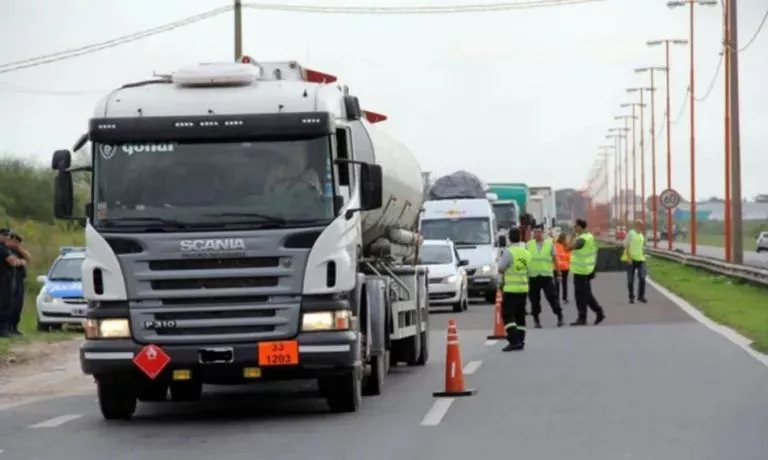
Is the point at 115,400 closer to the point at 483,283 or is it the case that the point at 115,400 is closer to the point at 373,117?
the point at 373,117

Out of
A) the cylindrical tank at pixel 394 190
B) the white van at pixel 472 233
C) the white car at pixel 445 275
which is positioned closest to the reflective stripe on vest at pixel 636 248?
the white car at pixel 445 275

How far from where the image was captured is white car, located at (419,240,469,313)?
36.5 meters

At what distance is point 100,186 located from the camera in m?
14.8

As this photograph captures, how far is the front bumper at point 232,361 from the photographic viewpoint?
574 inches

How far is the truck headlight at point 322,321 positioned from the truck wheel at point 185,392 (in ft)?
11.4

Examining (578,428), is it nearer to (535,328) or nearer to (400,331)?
(400,331)

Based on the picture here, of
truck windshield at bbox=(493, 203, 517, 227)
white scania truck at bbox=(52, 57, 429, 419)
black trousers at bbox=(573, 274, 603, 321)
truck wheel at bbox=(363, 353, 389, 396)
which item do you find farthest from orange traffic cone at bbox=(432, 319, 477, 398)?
truck windshield at bbox=(493, 203, 517, 227)

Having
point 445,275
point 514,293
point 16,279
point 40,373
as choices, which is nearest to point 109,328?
point 40,373

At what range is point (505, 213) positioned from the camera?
56.0 metres

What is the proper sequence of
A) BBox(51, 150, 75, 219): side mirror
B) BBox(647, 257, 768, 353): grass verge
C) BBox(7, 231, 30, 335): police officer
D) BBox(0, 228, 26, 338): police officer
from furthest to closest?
BBox(647, 257, 768, 353): grass verge → BBox(7, 231, 30, 335): police officer → BBox(0, 228, 26, 338): police officer → BBox(51, 150, 75, 219): side mirror

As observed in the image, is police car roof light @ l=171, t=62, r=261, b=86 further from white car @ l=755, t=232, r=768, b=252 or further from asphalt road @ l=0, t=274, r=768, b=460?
white car @ l=755, t=232, r=768, b=252

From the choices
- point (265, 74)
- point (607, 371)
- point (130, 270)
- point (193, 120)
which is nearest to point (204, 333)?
point (130, 270)

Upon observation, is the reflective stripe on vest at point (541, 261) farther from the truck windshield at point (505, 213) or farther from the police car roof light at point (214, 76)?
the truck windshield at point (505, 213)

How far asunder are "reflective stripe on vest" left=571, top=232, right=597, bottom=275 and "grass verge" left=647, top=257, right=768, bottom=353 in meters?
2.65
